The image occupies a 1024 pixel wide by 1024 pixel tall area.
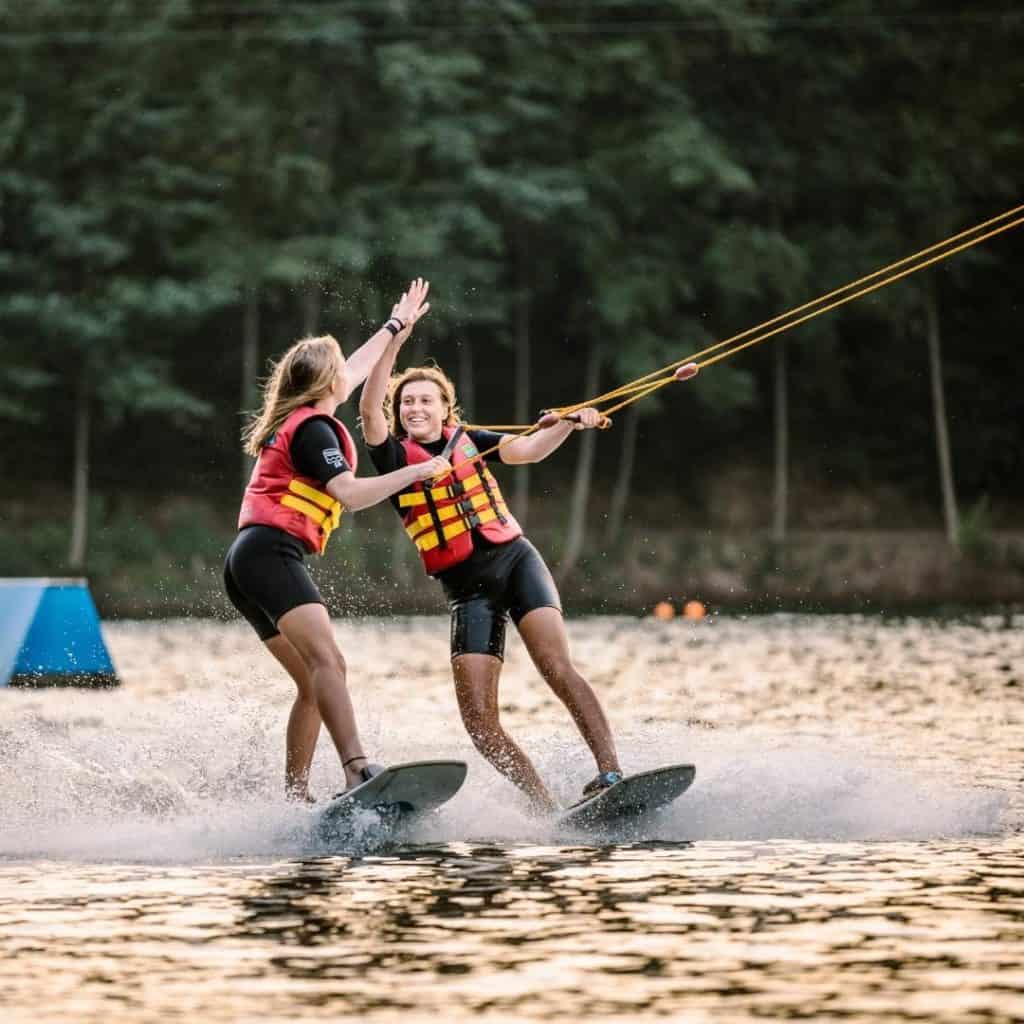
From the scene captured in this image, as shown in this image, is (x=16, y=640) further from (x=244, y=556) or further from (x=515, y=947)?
(x=515, y=947)

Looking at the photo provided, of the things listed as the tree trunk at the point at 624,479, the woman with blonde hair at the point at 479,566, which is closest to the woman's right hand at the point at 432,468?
the woman with blonde hair at the point at 479,566

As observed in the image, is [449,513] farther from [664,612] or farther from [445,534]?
[664,612]

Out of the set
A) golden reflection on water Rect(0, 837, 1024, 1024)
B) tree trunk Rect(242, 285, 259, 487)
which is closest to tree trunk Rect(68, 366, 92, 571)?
tree trunk Rect(242, 285, 259, 487)

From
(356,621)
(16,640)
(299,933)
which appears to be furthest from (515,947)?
(356,621)

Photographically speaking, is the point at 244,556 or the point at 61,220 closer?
the point at 244,556

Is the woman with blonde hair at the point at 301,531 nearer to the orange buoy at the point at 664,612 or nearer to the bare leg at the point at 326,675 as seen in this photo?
the bare leg at the point at 326,675

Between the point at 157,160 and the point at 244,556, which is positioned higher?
the point at 157,160

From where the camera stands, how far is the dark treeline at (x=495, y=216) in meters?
33.0

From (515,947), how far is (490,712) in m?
2.61

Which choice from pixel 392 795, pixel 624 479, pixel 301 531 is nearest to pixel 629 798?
pixel 392 795

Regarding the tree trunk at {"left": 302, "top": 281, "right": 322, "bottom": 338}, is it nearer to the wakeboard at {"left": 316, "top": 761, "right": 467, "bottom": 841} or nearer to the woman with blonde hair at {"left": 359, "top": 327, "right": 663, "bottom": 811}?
the woman with blonde hair at {"left": 359, "top": 327, "right": 663, "bottom": 811}

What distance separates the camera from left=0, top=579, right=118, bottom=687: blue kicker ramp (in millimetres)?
15814

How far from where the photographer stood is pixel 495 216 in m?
33.4

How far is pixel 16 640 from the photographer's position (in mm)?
15875
